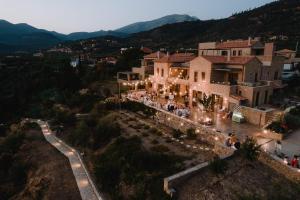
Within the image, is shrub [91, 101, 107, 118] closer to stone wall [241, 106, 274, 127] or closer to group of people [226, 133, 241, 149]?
stone wall [241, 106, 274, 127]

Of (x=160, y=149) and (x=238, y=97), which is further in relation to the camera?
(x=238, y=97)

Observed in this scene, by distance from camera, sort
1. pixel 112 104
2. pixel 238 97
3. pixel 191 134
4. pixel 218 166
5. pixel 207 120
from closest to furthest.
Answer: pixel 218 166, pixel 191 134, pixel 207 120, pixel 238 97, pixel 112 104

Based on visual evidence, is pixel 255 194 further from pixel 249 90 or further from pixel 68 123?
pixel 68 123

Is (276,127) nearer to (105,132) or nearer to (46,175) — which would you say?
(105,132)

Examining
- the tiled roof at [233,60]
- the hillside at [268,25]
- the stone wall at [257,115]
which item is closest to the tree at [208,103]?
the stone wall at [257,115]

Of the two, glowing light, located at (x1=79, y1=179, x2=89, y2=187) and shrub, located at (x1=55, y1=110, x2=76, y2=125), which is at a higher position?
shrub, located at (x1=55, y1=110, x2=76, y2=125)

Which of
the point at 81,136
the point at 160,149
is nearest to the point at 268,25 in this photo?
the point at 81,136

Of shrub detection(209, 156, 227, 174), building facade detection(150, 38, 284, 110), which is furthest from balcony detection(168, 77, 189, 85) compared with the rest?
shrub detection(209, 156, 227, 174)

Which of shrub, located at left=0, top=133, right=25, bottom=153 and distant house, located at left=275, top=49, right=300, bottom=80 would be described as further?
distant house, located at left=275, top=49, right=300, bottom=80

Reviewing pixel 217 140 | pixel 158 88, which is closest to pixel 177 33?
pixel 158 88
